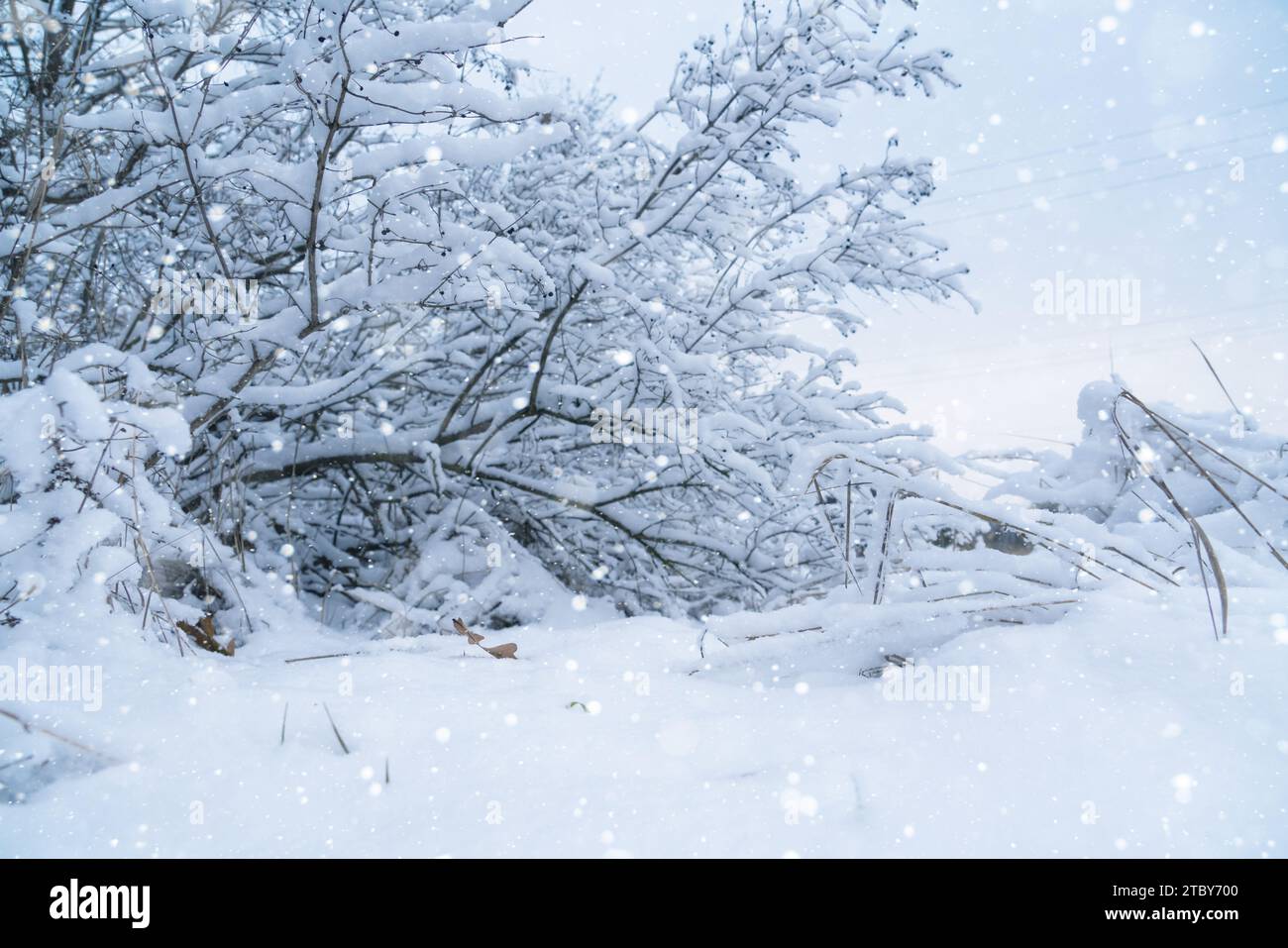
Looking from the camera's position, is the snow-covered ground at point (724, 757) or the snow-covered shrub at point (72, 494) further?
the snow-covered shrub at point (72, 494)

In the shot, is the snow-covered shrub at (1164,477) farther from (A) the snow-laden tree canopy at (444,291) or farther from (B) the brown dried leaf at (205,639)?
(B) the brown dried leaf at (205,639)

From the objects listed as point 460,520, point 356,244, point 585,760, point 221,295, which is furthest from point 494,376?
point 585,760

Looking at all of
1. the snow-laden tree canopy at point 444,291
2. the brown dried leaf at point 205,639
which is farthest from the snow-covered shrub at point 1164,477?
the brown dried leaf at point 205,639

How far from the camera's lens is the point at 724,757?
3.24 ft

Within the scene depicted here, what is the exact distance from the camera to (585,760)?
99cm

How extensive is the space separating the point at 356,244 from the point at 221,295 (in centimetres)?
93

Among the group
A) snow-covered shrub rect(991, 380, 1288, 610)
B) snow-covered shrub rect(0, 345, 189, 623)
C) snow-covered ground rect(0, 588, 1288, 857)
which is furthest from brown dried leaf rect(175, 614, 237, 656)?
snow-covered shrub rect(991, 380, 1288, 610)

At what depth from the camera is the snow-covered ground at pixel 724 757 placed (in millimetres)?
775

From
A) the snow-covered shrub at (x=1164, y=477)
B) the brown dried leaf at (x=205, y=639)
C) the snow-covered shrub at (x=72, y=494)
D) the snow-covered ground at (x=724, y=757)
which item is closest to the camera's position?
the snow-covered ground at (x=724, y=757)

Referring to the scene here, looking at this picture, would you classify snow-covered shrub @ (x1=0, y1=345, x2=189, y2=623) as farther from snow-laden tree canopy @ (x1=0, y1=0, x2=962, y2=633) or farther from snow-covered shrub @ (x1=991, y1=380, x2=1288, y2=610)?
snow-covered shrub @ (x1=991, y1=380, x2=1288, y2=610)

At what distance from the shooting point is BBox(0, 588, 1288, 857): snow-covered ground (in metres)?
0.77

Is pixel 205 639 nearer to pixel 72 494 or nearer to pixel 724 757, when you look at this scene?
pixel 72 494

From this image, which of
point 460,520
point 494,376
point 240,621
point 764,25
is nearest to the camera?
point 240,621
